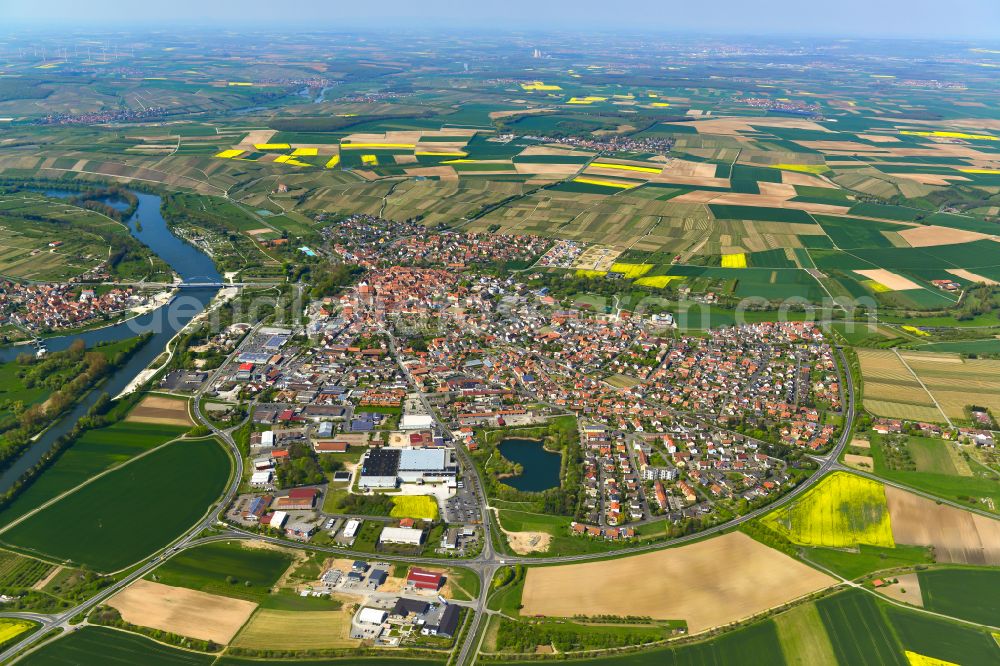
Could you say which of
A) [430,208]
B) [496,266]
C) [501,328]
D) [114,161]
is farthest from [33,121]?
[501,328]

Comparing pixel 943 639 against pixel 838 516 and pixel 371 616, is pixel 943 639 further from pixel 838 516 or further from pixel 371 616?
pixel 371 616

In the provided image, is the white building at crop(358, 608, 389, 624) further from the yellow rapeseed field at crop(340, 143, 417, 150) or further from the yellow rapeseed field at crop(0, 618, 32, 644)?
the yellow rapeseed field at crop(340, 143, 417, 150)

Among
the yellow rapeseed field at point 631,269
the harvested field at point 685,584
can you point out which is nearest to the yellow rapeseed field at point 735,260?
the yellow rapeseed field at point 631,269

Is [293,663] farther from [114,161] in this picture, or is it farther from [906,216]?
[114,161]

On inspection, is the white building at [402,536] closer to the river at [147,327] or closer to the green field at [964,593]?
the river at [147,327]

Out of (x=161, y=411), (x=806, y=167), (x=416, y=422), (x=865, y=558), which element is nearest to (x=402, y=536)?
(x=416, y=422)
